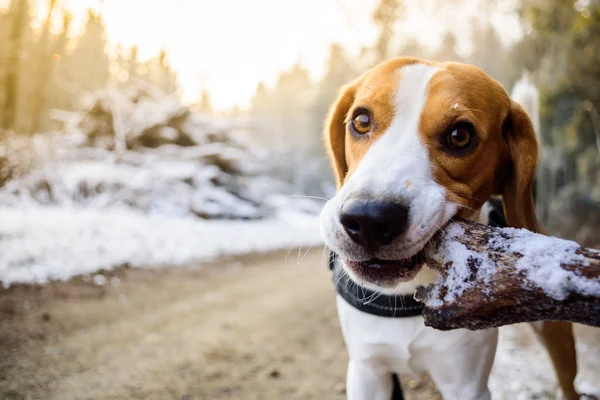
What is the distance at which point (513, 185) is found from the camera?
2.18 metres

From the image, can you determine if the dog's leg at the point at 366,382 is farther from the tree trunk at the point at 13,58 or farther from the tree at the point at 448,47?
the tree at the point at 448,47

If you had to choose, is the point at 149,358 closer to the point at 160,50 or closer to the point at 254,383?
the point at 254,383

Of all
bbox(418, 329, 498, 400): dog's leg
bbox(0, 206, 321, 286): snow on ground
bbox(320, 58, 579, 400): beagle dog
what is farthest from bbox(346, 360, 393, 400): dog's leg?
bbox(0, 206, 321, 286): snow on ground

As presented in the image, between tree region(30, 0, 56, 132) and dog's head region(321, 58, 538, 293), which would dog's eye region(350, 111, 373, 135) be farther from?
tree region(30, 0, 56, 132)

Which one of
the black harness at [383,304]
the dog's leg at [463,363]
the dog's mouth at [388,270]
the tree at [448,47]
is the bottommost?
the dog's leg at [463,363]

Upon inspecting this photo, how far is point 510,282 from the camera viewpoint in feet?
4.06

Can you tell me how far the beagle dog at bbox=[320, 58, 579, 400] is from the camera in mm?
1578

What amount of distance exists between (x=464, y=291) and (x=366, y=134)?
3.26 feet

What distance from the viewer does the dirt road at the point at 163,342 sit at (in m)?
3.05

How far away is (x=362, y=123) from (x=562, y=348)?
1.88m

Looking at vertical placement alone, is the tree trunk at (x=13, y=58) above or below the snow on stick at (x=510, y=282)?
above

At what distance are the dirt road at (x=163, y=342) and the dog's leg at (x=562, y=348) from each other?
1.13 meters

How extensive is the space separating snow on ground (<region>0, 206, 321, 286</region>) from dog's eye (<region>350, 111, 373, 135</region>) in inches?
24.6

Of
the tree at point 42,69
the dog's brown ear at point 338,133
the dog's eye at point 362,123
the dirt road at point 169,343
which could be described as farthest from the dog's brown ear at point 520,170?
the tree at point 42,69
